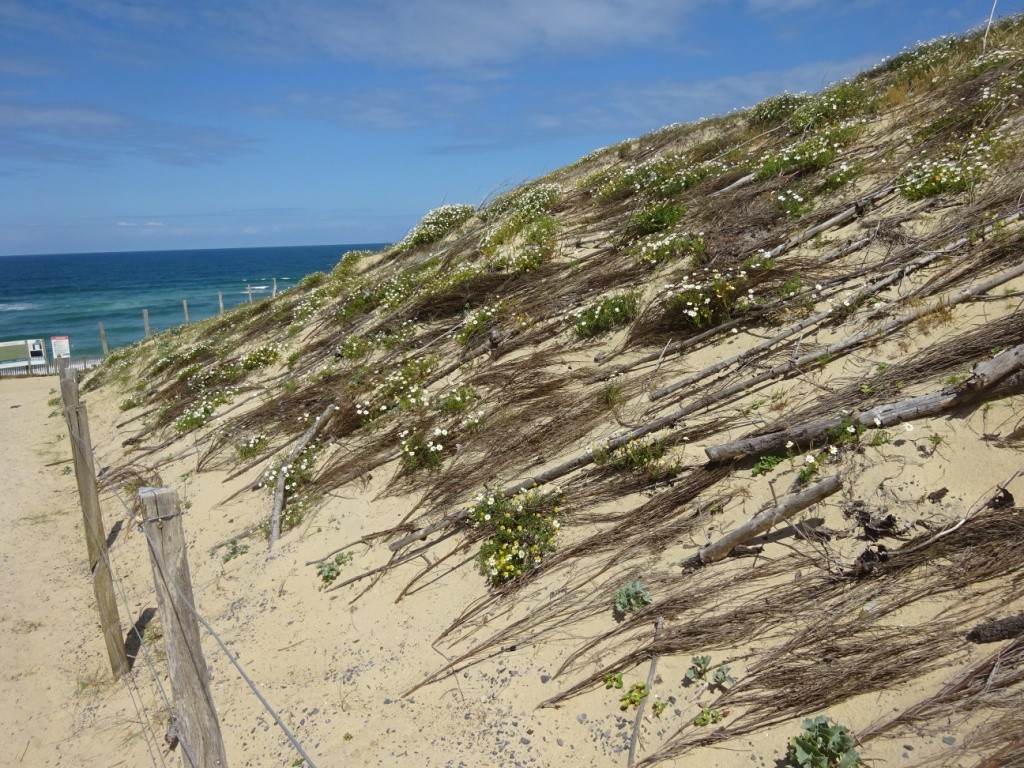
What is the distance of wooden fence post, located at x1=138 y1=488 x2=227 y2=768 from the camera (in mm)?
3809

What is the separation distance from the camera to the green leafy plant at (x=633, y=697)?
14.8ft

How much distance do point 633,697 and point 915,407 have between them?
11.3ft

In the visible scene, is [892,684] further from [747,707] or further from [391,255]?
[391,255]

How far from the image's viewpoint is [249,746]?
5680 millimetres

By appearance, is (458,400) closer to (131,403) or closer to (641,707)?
(641,707)

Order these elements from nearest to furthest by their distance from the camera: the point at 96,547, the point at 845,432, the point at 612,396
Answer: the point at 845,432 < the point at 96,547 < the point at 612,396

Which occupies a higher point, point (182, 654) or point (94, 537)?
point (182, 654)

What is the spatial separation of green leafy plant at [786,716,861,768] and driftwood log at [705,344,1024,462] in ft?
8.33

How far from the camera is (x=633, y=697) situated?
4535 mm

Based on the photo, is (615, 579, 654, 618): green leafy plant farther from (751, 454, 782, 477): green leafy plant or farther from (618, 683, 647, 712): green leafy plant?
(751, 454, 782, 477): green leafy plant

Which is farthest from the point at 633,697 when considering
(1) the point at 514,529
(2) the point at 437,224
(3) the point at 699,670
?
(2) the point at 437,224

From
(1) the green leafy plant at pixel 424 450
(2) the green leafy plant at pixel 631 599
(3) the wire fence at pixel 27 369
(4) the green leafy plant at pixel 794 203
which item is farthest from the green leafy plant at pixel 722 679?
(3) the wire fence at pixel 27 369

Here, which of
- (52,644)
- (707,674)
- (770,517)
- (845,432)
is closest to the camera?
(707,674)

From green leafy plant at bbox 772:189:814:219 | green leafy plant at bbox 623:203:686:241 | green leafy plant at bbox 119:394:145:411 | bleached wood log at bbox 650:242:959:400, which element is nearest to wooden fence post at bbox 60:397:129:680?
bleached wood log at bbox 650:242:959:400
